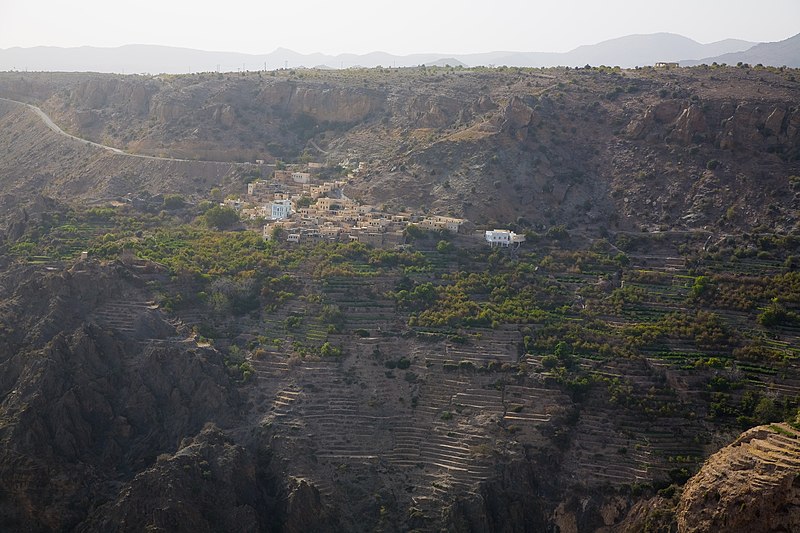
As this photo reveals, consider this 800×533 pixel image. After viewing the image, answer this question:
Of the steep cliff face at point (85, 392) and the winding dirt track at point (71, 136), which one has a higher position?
the winding dirt track at point (71, 136)

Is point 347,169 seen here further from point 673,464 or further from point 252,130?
point 673,464

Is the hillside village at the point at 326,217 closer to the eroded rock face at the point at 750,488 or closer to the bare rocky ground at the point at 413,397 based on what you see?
the bare rocky ground at the point at 413,397

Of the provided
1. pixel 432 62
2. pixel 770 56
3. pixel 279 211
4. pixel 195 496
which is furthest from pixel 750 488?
pixel 432 62

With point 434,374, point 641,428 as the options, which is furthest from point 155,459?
point 641,428

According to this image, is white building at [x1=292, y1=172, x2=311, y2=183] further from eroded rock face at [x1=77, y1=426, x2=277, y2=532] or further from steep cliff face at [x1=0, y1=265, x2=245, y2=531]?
eroded rock face at [x1=77, y1=426, x2=277, y2=532]

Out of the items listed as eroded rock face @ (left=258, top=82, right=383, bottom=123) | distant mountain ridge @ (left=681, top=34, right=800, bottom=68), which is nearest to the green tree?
eroded rock face @ (left=258, top=82, right=383, bottom=123)

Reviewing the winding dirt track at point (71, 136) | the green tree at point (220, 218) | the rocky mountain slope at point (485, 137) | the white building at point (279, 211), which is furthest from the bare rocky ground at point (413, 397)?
the winding dirt track at point (71, 136)
